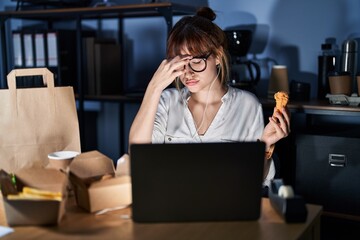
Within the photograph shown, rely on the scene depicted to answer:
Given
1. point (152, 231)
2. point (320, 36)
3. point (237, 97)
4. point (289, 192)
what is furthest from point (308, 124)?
point (152, 231)

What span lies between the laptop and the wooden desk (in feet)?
0.08

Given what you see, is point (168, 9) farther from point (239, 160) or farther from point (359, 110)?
point (239, 160)

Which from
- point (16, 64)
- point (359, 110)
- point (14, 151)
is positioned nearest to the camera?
point (14, 151)

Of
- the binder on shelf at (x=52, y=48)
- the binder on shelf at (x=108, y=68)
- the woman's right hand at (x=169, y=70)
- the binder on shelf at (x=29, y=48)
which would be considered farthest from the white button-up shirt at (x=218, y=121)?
the binder on shelf at (x=29, y=48)

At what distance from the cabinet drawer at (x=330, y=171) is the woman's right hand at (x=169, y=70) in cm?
96

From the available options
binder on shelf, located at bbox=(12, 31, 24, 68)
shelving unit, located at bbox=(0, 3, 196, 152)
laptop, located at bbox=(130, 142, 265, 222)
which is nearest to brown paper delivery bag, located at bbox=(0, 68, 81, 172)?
laptop, located at bbox=(130, 142, 265, 222)

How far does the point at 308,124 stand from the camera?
9.00 feet

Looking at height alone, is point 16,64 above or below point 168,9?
below

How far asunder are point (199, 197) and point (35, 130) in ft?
2.25

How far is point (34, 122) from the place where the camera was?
1587mm

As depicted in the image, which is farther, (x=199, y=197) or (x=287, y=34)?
(x=287, y=34)

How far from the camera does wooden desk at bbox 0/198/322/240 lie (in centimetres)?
110

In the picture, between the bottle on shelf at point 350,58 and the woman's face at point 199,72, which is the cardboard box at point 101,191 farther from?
the bottle on shelf at point 350,58

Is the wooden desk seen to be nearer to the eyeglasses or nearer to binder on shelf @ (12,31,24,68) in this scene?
the eyeglasses
